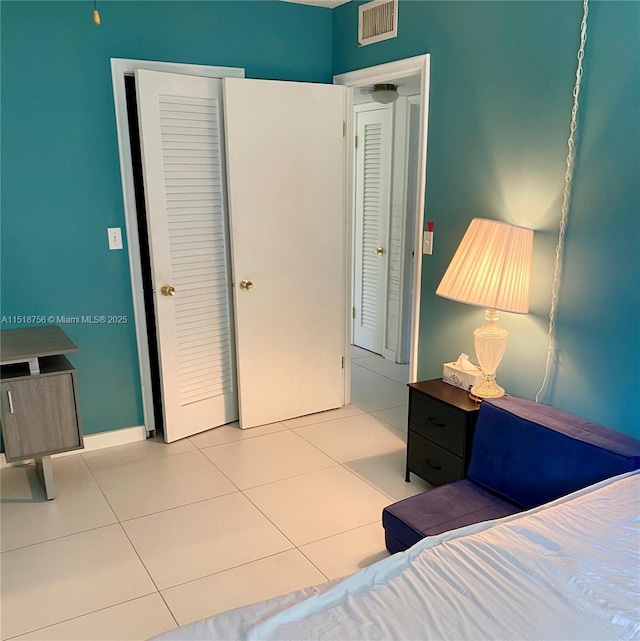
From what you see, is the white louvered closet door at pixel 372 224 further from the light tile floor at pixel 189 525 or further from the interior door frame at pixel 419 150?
the light tile floor at pixel 189 525

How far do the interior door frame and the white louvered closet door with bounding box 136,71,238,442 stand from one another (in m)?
0.79

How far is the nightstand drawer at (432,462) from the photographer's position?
263cm

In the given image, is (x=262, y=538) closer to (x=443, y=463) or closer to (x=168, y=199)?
(x=443, y=463)

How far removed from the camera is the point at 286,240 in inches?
137

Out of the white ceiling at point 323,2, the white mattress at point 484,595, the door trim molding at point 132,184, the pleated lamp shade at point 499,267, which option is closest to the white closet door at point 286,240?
the door trim molding at point 132,184

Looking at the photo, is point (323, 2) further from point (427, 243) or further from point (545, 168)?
point (545, 168)

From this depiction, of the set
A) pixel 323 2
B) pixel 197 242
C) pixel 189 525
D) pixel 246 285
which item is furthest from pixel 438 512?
pixel 323 2

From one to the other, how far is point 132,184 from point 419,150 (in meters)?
1.56

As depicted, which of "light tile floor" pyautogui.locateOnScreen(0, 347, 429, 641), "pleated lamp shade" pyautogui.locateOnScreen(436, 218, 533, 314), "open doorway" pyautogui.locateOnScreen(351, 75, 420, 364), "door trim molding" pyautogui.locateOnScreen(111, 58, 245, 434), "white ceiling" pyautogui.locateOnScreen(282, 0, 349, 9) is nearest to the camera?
"light tile floor" pyautogui.locateOnScreen(0, 347, 429, 641)

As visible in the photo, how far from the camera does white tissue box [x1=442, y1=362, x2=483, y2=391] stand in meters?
2.69

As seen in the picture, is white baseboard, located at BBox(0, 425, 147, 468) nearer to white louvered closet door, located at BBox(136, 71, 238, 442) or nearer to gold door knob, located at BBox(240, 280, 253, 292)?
white louvered closet door, located at BBox(136, 71, 238, 442)

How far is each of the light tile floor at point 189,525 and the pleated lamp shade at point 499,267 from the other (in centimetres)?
103

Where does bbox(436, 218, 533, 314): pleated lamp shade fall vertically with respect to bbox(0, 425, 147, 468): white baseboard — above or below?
above

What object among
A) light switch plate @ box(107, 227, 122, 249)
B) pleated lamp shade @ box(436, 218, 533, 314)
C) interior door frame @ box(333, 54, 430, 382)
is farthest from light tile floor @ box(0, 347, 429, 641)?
light switch plate @ box(107, 227, 122, 249)
